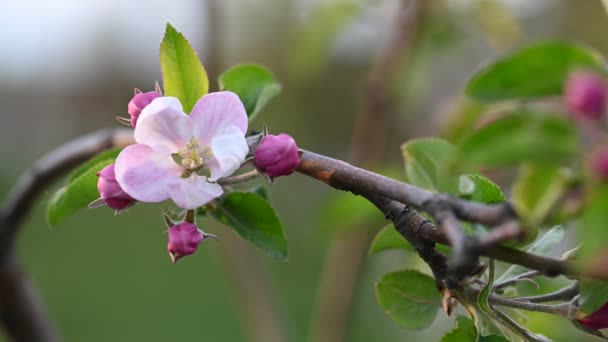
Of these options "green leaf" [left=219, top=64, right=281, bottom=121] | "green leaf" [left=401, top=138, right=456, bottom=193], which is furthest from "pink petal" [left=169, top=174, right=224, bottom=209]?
"green leaf" [left=401, top=138, right=456, bottom=193]

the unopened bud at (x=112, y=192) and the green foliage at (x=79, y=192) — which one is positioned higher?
the unopened bud at (x=112, y=192)

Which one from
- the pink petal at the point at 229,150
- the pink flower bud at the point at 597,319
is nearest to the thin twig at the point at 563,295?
the pink flower bud at the point at 597,319

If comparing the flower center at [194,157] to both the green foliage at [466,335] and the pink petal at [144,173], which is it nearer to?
the pink petal at [144,173]

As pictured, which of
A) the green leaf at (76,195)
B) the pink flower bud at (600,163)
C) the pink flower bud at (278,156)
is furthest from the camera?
the green leaf at (76,195)

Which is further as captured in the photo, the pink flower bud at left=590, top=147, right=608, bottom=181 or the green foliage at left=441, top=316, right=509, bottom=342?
the green foliage at left=441, top=316, right=509, bottom=342

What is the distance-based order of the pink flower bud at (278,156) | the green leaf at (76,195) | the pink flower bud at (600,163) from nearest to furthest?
the pink flower bud at (600,163), the pink flower bud at (278,156), the green leaf at (76,195)

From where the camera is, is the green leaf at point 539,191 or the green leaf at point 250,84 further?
the green leaf at point 250,84

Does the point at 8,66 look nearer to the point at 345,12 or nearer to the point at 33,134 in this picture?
the point at 33,134

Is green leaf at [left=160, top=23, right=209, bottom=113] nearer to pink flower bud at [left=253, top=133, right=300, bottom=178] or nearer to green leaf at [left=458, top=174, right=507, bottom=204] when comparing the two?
pink flower bud at [left=253, top=133, right=300, bottom=178]
